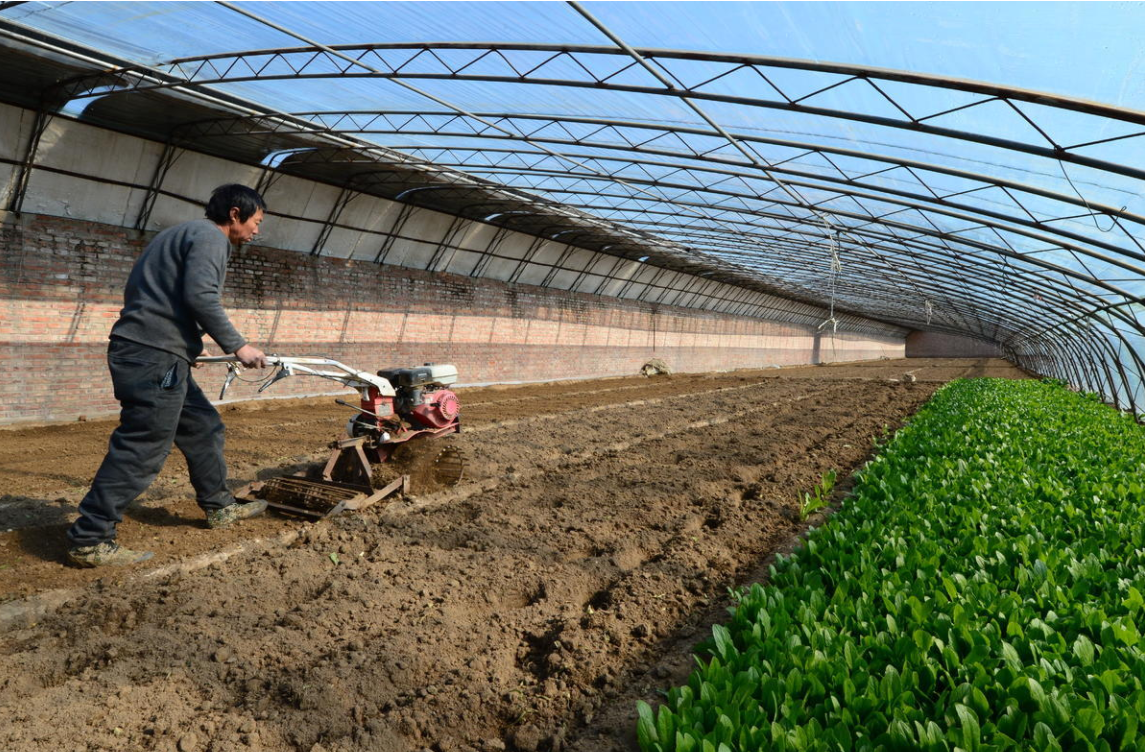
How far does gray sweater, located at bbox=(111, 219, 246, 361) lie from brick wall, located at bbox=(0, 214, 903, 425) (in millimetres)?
7398

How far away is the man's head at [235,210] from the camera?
13.9 feet

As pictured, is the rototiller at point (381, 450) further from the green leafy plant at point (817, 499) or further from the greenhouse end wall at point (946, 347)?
the greenhouse end wall at point (946, 347)

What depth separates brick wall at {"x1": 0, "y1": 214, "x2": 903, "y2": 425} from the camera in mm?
9586

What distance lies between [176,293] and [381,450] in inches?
86.1

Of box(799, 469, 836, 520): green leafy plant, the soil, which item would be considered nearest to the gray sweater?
the soil

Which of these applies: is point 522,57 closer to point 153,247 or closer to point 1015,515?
point 153,247

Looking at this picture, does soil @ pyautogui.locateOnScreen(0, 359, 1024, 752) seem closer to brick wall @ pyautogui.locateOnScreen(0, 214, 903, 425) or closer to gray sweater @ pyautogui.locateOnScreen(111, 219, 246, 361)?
gray sweater @ pyautogui.locateOnScreen(111, 219, 246, 361)

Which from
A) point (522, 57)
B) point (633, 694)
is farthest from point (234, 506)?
point (522, 57)

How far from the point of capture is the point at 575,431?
9.80 metres

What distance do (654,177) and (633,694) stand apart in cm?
1192

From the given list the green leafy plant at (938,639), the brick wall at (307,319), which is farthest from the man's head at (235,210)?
the brick wall at (307,319)

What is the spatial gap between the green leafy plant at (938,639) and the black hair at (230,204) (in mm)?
3648

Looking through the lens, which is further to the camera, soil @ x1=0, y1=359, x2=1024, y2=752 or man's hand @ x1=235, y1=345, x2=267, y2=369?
man's hand @ x1=235, y1=345, x2=267, y2=369

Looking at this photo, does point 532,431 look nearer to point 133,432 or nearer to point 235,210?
point 235,210
